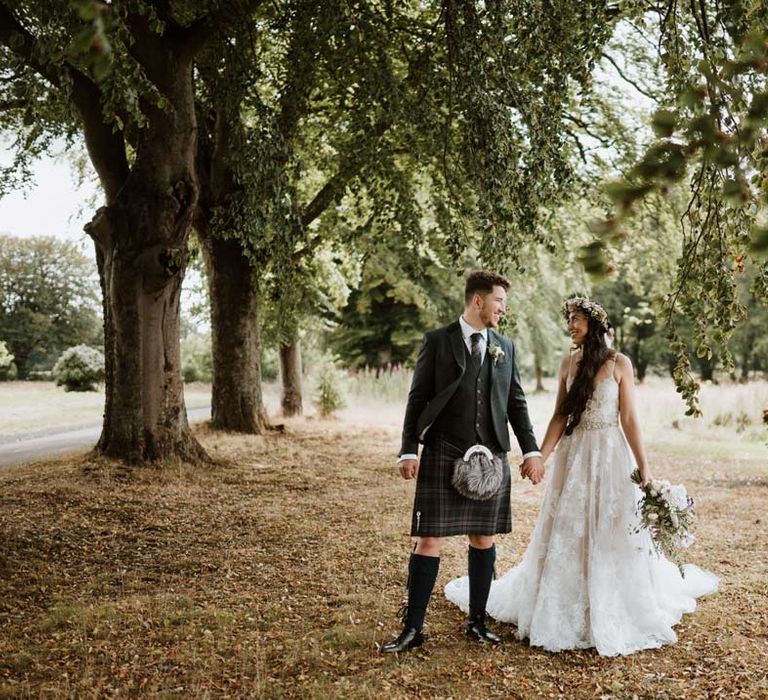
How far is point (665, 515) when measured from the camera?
13.6 ft

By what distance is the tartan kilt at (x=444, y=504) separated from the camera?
13.1 ft

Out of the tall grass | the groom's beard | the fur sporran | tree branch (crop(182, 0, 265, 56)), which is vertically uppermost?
tree branch (crop(182, 0, 265, 56))

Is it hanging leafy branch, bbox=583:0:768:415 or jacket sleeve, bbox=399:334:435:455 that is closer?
hanging leafy branch, bbox=583:0:768:415

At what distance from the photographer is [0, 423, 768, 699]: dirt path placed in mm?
3674

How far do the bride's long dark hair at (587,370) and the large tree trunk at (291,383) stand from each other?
1102cm

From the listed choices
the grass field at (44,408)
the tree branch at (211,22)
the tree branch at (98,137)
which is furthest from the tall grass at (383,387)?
the tree branch at (211,22)

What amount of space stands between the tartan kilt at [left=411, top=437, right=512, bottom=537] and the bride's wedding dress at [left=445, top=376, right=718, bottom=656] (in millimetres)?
500

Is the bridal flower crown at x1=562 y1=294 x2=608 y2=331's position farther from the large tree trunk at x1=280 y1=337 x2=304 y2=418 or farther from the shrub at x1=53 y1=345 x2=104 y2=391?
the shrub at x1=53 y1=345 x2=104 y2=391

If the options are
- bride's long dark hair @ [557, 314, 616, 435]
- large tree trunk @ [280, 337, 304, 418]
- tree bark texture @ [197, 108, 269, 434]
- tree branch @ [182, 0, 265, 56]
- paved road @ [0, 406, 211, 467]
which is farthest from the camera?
large tree trunk @ [280, 337, 304, 418]

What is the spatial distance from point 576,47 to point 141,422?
5.81 m

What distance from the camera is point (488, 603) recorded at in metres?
4.68

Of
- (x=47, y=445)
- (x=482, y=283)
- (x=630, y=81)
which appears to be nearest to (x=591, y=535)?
(x=482, y=283)

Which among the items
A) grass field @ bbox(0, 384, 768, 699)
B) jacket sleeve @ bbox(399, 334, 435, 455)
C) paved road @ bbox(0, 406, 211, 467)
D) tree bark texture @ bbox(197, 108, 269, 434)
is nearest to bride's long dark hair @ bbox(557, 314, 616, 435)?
jacket sleeve @ bbox(399, 334, 435, 455)

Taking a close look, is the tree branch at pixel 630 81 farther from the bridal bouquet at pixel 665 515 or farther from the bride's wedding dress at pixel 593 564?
the bridal bouquet at pixel 665 515
